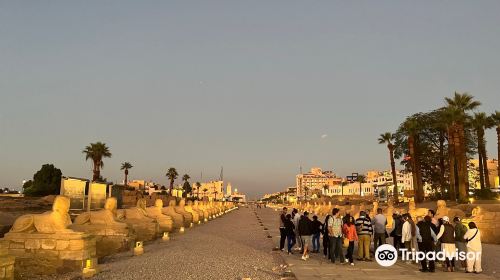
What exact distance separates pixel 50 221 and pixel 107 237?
3746 millimetres

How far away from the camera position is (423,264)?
11.3 metres

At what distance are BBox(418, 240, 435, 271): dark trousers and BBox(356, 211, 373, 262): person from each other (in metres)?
1.93

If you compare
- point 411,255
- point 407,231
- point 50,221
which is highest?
point 50,221

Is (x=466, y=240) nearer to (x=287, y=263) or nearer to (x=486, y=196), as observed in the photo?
(x=287, y=263)

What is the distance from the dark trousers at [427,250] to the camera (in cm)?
1126

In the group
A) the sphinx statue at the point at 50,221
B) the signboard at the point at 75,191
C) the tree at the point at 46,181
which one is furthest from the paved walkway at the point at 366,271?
the tree at the point at 46,181

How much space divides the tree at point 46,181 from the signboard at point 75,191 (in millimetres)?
47236

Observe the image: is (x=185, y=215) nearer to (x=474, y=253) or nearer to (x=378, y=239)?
(x=378, y=239)

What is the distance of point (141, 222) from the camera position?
19422 millimetres

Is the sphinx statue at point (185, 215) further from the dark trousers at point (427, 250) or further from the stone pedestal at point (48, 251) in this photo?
the dark trousers at point (427, 250)

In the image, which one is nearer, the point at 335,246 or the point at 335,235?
the point at 335,235

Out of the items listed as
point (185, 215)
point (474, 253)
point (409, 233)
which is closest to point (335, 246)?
point (409, 233)

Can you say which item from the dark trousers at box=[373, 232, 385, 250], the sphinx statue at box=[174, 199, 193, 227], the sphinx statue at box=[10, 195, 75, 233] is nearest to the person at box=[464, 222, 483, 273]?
the dark trousers at box=[373, 232, 385, 250]

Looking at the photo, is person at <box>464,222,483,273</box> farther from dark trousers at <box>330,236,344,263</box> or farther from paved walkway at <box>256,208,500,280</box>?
dark trousers at <box>330,236,344,263</box>
